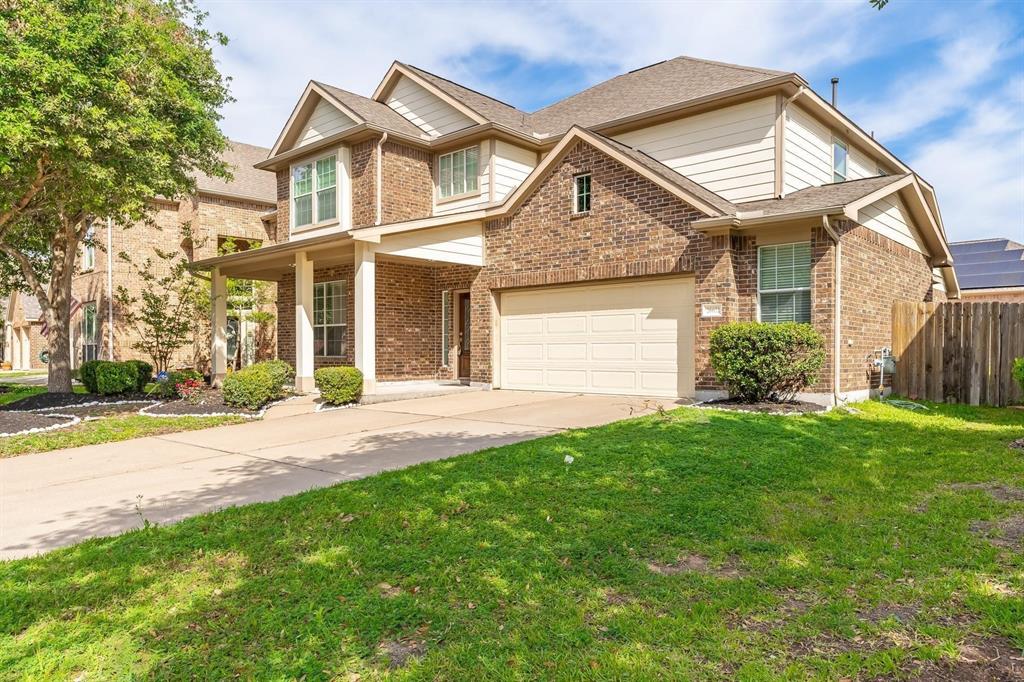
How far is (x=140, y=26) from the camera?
1062cm

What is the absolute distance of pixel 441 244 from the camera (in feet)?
43.7

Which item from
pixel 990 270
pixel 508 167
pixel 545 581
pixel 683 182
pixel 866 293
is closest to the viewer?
pixel 545 581

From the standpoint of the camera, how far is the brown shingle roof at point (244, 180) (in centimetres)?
2333

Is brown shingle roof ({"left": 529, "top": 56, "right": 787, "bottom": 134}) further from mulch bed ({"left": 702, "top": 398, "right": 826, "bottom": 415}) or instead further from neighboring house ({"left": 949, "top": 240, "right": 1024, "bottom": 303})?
neighboring house ({"left": 949, "top": 240, "right": 1024, "bottom": 303})

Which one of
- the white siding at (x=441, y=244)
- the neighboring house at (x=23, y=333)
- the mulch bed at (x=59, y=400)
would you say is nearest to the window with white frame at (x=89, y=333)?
the mulch bed at (x=59, y=400)

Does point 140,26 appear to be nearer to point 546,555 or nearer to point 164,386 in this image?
point 164,386

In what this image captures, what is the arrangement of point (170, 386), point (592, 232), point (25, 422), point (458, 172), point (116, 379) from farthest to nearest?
1. point (458, 172)
2. point (116, 379)
3. point (170, 386)
4. point (592, 232)
5. point (25, 422)

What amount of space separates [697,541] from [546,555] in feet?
3.61

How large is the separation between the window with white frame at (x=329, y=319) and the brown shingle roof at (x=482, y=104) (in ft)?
19.2

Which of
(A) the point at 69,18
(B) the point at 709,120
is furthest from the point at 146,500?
(B) the point at 709,120

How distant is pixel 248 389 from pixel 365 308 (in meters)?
2.67

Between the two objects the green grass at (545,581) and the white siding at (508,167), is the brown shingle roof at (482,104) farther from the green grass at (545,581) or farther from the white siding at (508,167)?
the green grass at (545,581)

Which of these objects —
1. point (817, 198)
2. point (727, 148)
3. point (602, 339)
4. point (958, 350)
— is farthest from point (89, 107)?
point (958, 350)

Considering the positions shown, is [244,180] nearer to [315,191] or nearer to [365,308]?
[315,191]
